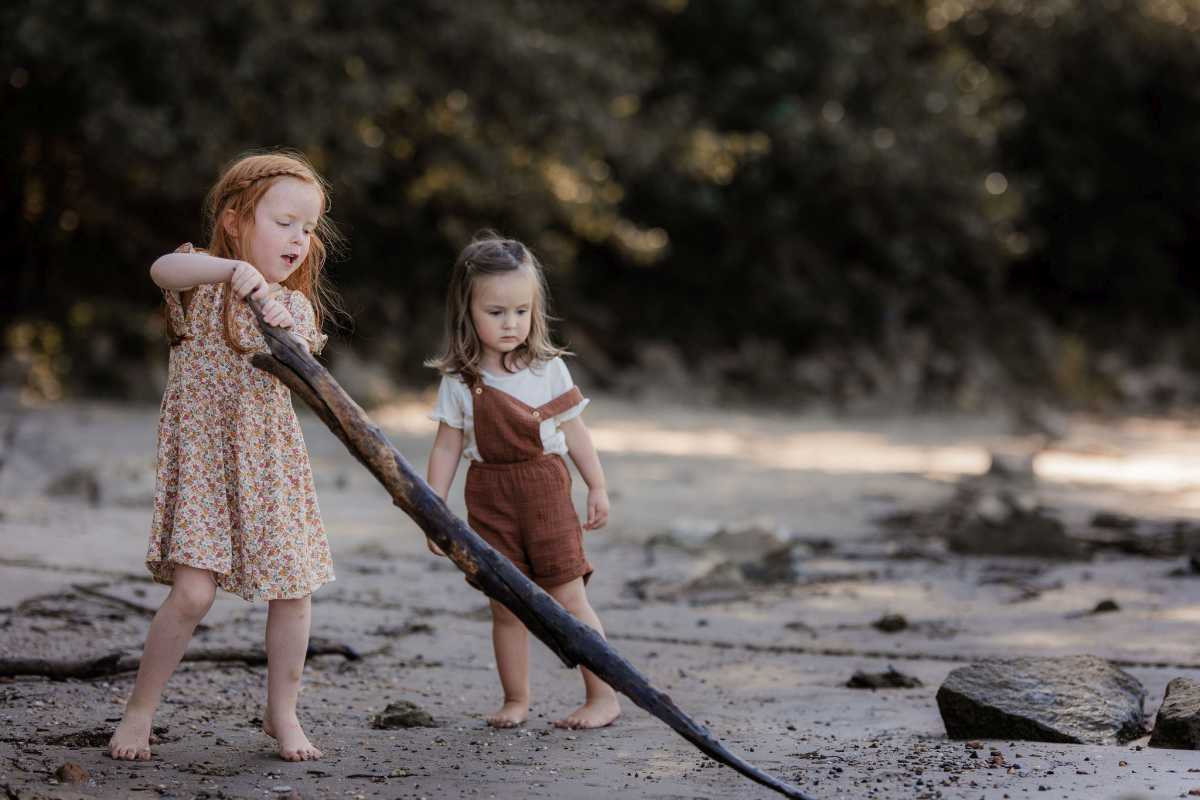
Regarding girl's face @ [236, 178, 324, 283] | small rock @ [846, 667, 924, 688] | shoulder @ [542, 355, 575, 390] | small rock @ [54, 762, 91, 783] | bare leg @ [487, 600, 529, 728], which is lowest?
small rock @ [54, 762, 91, 783]

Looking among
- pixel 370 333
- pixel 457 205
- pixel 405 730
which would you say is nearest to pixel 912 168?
pixel 457 205

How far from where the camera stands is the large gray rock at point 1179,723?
3.06 meters

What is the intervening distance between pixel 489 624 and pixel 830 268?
1251 centimetres

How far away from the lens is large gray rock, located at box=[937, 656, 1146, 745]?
10.5 feet

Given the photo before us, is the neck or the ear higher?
the ear

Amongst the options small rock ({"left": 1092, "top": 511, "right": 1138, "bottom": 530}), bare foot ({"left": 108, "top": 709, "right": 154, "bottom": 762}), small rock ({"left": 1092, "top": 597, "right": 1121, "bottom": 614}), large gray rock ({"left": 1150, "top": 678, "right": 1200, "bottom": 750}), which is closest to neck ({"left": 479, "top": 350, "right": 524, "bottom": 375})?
bare foot ({"left": 108, "top": 709, "right": 154, "bottom": 762})

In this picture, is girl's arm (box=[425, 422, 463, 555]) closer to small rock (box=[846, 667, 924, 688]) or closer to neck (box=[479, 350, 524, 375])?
neck (box=[479, 350, 524, 375])

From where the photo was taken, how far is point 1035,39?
17250mm

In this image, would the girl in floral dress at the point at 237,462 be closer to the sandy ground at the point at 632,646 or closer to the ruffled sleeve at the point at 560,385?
the sandy ground at the point at 632,646

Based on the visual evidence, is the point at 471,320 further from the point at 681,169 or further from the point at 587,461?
the point at 681,169

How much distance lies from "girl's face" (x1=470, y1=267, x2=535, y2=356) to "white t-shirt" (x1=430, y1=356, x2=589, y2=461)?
0.08 m

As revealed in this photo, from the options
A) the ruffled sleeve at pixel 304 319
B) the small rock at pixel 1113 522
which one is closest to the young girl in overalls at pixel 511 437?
the ruffled sleeve at pixel 304 319

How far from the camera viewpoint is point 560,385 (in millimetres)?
3658

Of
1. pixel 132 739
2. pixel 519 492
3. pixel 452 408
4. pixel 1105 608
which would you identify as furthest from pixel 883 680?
pixel 132 739
